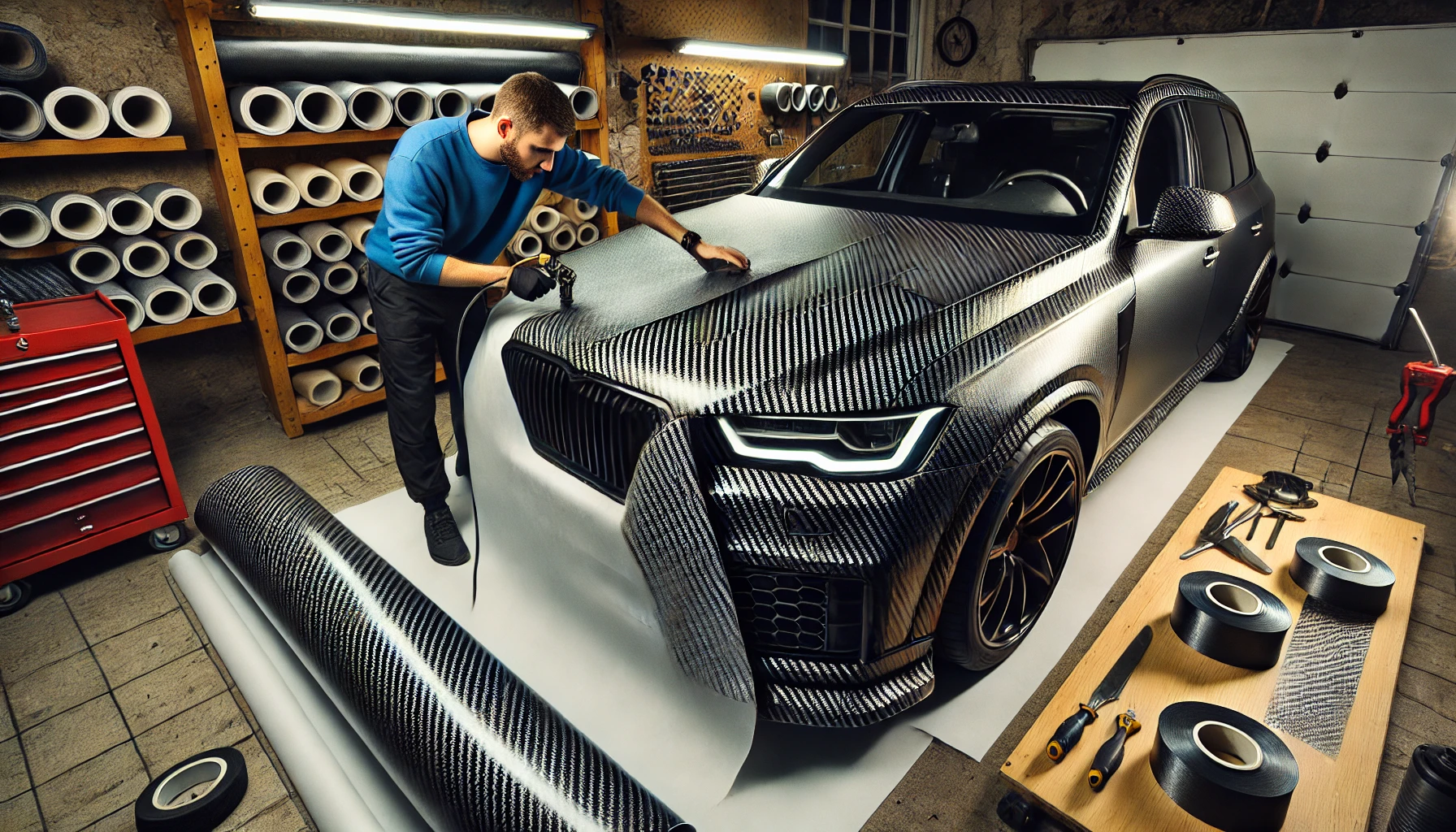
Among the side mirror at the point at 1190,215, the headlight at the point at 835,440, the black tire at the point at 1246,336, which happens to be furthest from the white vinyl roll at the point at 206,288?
the black tire at the point at 1246,336

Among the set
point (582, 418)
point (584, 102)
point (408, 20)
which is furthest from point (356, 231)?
point (582, 418)

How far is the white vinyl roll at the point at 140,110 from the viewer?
272 cm

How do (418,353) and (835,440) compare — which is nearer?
(835,440)

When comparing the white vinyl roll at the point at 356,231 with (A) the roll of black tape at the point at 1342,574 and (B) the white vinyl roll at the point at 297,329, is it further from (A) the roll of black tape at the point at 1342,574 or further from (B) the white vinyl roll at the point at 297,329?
(A) the roll of black tape at the point at 1342,574

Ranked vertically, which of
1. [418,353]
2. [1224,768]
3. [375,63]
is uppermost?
[375,63]

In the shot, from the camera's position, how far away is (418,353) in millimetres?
2232

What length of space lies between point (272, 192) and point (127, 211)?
0.52 metres

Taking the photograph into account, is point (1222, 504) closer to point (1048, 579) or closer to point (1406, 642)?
point (1406, 642)

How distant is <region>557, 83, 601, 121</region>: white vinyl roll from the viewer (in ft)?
12.7

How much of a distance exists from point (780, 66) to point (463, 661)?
526 cm

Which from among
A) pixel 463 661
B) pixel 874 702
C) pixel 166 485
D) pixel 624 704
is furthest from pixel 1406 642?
pixel 166 485

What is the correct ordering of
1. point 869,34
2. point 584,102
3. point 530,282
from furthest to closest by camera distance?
point 869,34, point 584,102, point 530,282

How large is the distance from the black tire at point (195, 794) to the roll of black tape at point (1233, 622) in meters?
2.17

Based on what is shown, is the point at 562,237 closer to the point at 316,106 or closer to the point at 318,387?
the point at 316,106
